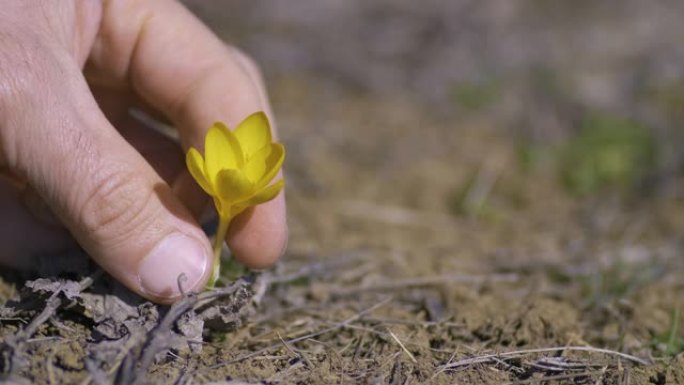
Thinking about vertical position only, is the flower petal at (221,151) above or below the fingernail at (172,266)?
above

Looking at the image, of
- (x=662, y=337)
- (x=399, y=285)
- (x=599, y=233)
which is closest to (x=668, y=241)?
(x=599, y=233)

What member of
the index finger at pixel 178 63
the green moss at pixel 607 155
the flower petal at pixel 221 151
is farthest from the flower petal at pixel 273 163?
the green moss at pixel 607 155

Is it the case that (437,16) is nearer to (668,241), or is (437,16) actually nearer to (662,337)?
(668,241)

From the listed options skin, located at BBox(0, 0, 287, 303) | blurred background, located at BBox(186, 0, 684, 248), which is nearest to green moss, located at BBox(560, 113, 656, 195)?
blurred background, located at BBox(186, 0, 684, 248)

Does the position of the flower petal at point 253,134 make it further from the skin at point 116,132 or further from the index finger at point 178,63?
the index finger at point 178,63

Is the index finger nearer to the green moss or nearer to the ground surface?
the ground surface

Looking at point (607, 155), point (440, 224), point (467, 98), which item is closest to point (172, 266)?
point (440, 224)
